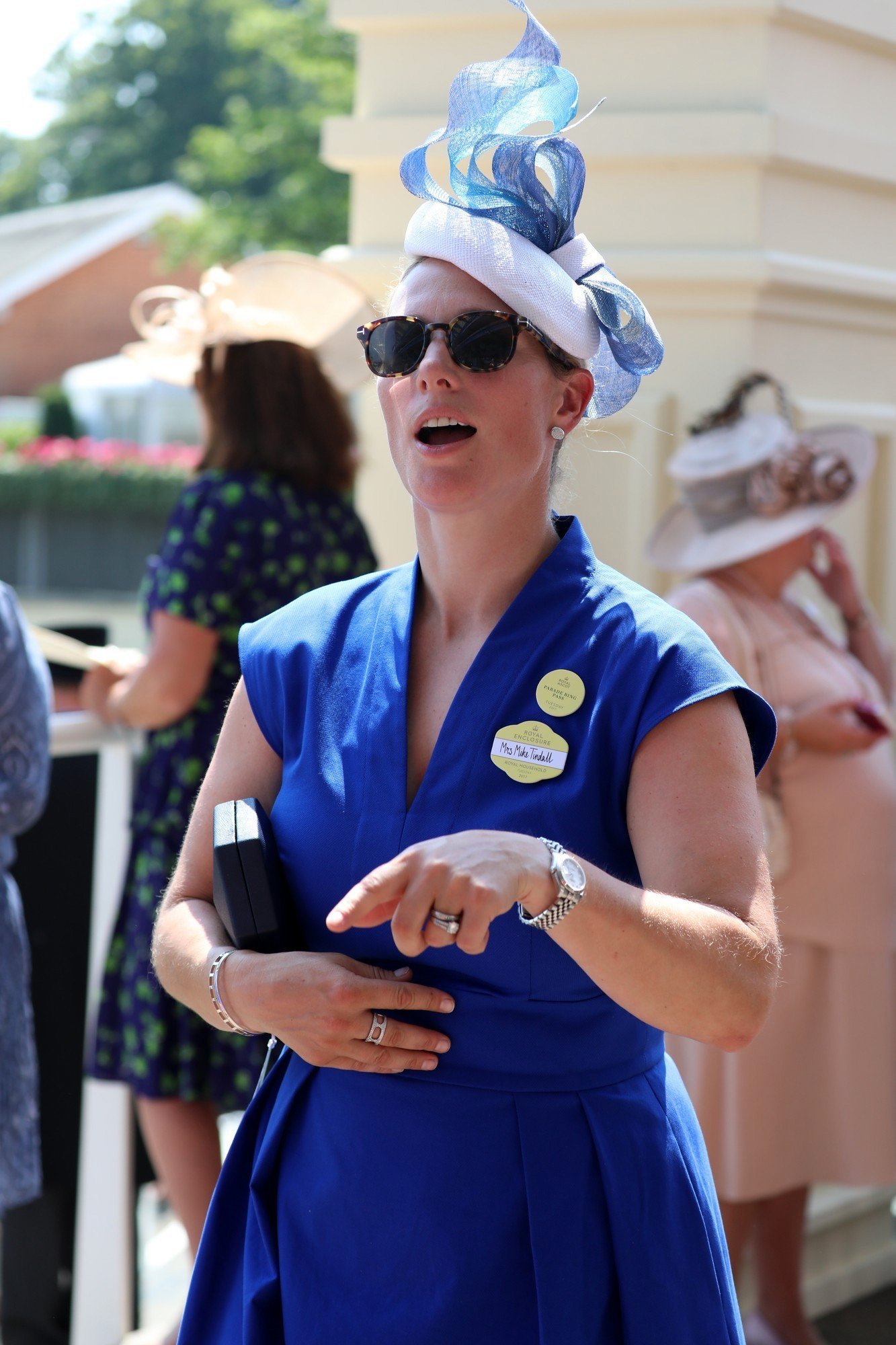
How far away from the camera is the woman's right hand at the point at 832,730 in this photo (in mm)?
3246

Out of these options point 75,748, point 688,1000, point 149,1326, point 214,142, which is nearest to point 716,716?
point 688,1000

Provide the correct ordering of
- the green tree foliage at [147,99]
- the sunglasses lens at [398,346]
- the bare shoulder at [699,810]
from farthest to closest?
the green tree foliage at [147,99]
the sunglasses lens at [398,346]
the bare shoulder at [699,810]

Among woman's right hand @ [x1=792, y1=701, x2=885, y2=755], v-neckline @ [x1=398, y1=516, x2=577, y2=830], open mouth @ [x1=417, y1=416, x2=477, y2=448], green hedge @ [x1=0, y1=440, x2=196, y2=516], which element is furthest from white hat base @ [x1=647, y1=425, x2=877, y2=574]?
green hedge @ [x1=0, y1=440, x2=196, y2=516]

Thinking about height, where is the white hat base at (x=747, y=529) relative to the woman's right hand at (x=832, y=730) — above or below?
above

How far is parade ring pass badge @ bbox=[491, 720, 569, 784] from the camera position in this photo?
1.56 m

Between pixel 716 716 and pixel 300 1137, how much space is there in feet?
2.28

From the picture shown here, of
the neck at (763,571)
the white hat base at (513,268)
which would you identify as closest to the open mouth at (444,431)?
the white hat base at (513,268)

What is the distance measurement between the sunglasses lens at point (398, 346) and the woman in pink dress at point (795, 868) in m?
1.64

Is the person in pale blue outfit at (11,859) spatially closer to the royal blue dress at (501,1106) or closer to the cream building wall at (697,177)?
the royal blue dress at (501,1106)

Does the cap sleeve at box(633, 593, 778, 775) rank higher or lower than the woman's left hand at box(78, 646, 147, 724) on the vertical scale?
higher

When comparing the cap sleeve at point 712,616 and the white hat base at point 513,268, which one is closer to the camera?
the white hat base at point 513,268

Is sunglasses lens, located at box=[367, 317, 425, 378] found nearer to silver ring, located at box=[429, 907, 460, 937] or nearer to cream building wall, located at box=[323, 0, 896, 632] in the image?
silver ring, located at box=[429, 907, 460, 937]

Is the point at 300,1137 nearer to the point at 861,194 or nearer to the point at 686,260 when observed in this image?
the point at 686,260

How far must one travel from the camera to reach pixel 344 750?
66.7 inches
